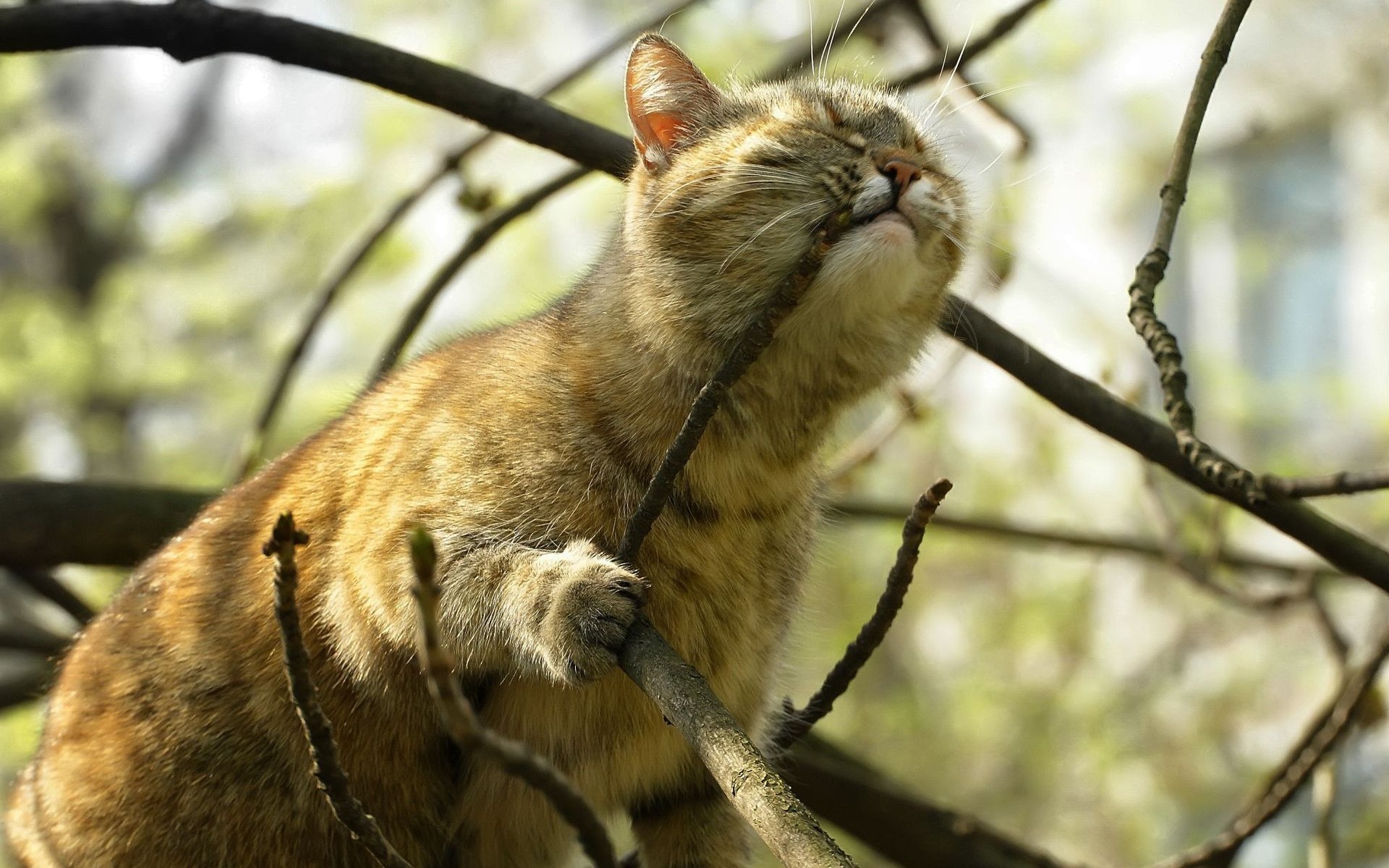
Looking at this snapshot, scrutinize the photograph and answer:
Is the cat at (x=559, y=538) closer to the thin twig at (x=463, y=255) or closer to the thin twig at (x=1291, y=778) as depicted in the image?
the thin twig at (x=463, y=255)

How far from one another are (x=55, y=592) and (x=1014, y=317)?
11.3 m

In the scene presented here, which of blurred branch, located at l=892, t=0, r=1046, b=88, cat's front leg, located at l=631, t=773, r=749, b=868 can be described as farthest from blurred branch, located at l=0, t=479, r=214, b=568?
blurred branch, located at l=892, t=0, r=1046, b=88

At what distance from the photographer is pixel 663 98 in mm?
3004

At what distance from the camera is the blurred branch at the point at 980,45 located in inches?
140

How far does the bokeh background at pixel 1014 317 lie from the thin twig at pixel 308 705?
315 inches

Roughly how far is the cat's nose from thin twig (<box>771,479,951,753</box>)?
0.70 m

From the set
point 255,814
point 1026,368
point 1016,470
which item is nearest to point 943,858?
point 1026,368

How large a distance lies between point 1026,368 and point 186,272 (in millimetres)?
11986

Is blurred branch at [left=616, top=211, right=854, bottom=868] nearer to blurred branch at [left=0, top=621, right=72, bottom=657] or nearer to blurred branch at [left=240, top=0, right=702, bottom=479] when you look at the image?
blurred branch at [left=240, top=0, right=702, bottom=479]

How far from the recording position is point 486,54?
13.5 meters

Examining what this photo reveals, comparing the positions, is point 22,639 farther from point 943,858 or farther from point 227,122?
point 227,122

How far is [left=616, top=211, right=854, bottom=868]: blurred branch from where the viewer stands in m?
1.55

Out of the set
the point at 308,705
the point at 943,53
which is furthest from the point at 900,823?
the point at 308,705

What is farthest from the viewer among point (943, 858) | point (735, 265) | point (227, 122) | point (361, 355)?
point (227, 122)
